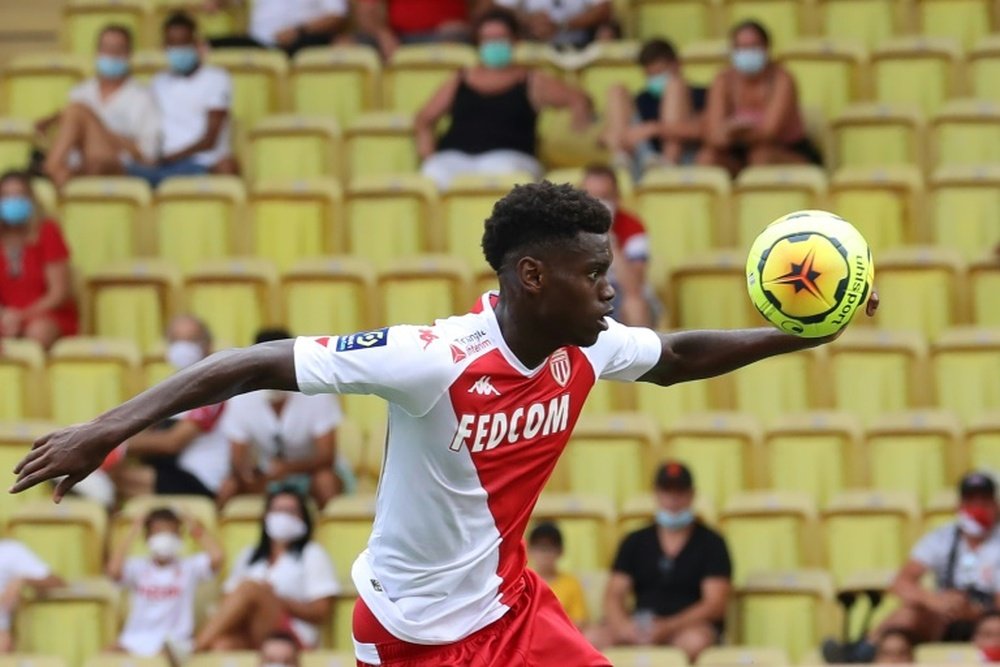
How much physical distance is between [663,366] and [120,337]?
22.2ft

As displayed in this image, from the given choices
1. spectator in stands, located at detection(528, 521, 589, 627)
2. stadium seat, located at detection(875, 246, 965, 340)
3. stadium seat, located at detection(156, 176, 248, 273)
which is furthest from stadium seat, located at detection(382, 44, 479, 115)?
spectator in stands, located at detection(528, 521, 589, 627)

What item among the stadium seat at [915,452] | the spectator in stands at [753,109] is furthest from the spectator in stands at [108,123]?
the stadium seat at [915,452]

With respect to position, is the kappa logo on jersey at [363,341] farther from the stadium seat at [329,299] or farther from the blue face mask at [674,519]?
the stadium seat at [329,299]

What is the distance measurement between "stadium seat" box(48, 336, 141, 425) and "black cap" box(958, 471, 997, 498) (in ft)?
14.9

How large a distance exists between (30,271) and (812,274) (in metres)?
7.34

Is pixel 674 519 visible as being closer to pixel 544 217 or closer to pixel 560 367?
pixel 560 367

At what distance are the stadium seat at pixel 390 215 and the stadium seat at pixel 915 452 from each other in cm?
310

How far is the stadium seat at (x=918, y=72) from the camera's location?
13.3 metres

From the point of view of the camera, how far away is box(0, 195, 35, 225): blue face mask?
1223 centimetres

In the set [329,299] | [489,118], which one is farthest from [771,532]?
[489,118]

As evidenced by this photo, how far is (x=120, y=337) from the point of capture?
12398 millimetres

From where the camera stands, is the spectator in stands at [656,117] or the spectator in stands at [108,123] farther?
the spectator in stands at [108,123]

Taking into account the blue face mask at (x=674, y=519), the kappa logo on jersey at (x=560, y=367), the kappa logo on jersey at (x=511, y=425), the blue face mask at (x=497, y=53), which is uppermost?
the blue face mask at (x=497, y=53)

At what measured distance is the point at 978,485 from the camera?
10.1 metres
